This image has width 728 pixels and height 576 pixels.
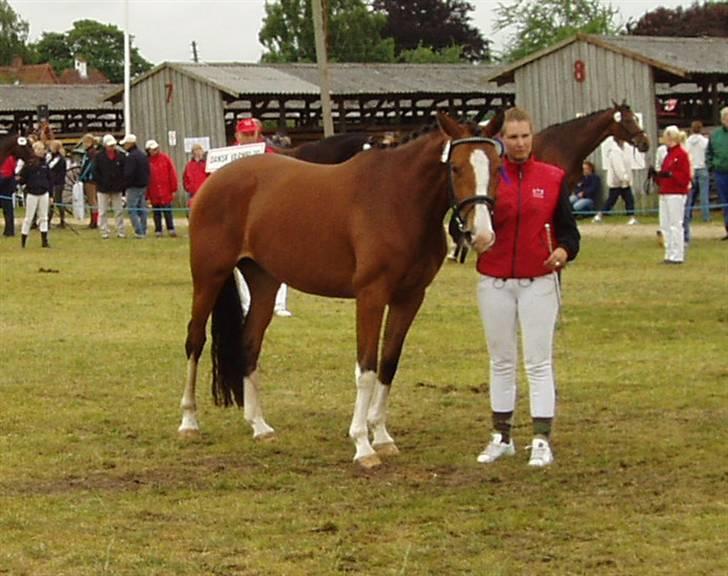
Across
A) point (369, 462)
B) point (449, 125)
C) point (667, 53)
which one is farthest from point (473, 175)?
point (667, 53)

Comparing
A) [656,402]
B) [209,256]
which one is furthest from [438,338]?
[209,256]

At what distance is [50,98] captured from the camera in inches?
2147

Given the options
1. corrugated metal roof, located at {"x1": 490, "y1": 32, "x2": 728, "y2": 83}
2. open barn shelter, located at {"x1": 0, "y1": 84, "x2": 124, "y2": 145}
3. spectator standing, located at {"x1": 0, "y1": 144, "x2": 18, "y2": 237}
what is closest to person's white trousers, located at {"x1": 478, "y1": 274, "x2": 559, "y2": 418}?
spectator standing, located at {"x1": 0, "y1": 144, "x2": 18, "y2": 237}

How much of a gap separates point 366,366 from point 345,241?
779 millimetres

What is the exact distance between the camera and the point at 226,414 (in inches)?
432

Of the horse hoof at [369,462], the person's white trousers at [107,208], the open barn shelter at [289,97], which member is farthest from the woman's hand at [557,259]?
the open barn shelter at [289,97]

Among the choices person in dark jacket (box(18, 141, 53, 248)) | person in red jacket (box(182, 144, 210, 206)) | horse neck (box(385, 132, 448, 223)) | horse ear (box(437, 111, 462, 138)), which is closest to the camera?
horse ear (box(437, 111, 462, 138))

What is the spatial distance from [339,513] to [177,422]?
306 cm

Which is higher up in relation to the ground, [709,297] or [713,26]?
[713,26]

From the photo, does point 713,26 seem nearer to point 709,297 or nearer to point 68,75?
point 709,297

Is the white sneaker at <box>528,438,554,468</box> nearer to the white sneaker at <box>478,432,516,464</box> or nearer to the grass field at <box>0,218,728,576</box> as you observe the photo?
the grass field at <box>0,218,728,576</box>

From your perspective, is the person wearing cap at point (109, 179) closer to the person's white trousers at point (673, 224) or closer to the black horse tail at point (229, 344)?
the person's white trousers at point (673, 224)

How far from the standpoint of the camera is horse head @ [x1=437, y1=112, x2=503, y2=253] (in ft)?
27.0

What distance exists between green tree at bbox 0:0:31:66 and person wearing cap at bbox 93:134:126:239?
94.9m
